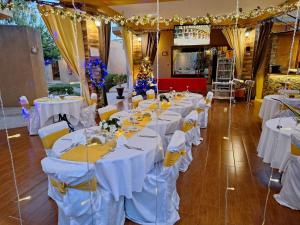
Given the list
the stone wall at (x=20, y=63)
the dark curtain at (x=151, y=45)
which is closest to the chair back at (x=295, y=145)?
the stone wall at (x=20, y=63)

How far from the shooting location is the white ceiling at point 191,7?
656 cm

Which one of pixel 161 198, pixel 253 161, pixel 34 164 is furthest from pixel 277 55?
pixel 34 164

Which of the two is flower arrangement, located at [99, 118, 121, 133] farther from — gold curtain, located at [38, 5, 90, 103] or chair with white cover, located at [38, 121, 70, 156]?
gold curtain, located at [38, 5, 90, 103]

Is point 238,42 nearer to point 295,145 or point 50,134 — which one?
point 295,145

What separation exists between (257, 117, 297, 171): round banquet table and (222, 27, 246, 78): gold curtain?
22.2ft

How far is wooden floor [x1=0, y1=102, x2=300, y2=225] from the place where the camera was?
226 cm

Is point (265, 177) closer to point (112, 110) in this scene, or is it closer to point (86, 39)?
point (112, 110)

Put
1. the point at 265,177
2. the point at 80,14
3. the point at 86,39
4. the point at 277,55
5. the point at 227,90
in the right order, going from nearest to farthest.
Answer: the point at 265,177 → the point at 80,14 → the point at 86,39 → the point at 277,55 → the point at 227,90

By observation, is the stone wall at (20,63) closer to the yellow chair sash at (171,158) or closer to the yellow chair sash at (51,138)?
the yellow chair sash at (51,138)

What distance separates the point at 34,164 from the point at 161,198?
2.46m

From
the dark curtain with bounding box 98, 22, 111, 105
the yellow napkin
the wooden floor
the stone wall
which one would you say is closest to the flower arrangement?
the yellow napkin

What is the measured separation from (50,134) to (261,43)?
8.44 metres

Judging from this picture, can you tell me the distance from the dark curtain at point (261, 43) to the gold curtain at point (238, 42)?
603 millimetres

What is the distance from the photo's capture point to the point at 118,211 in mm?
2049
